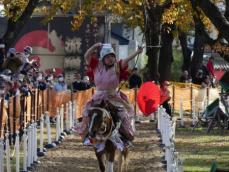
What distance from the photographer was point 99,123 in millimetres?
13766

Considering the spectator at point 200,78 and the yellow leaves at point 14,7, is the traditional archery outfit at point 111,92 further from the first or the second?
the spectator at point 200,78

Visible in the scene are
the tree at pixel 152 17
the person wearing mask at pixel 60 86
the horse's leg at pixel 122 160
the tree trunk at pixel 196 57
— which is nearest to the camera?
the horse's leg at pixel 122 160

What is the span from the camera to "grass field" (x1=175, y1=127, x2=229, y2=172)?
16984mm

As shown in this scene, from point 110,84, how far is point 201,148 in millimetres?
6894

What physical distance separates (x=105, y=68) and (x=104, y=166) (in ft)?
5.42

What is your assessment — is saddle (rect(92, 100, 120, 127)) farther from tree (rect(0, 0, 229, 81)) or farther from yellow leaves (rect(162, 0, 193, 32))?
yellow leaves (rect(162, 0, 193, 32))

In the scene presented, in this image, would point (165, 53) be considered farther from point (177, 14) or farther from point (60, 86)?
point (60, 86)

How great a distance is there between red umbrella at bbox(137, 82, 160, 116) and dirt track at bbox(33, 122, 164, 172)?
3.85 ft

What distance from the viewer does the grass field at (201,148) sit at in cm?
1698

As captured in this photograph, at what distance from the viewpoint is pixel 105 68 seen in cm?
1431

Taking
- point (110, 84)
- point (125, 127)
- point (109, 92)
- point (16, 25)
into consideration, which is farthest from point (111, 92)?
point (16, 25)

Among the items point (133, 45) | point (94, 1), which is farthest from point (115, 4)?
point (133, 45)

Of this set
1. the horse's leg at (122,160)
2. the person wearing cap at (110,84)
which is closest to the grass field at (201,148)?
the horse's leg at (122,160)

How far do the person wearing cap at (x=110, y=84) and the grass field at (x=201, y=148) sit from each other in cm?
217
